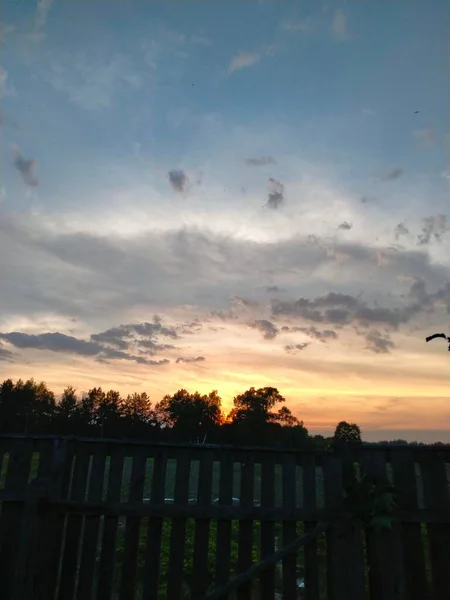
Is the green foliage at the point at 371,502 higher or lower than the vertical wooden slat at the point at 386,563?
higher

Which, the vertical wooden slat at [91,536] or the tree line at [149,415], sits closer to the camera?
the vertical wooden slat at [91,536]

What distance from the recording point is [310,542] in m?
5.10

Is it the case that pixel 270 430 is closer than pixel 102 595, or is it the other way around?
pixel 102 595

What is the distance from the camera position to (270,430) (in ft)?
233

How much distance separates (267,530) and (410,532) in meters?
1.57

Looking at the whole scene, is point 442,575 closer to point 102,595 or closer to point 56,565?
point 102,595

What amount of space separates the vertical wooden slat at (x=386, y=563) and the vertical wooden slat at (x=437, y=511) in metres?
0.38

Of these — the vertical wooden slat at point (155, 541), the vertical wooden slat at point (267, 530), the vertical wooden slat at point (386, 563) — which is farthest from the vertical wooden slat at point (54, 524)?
the vertical wooden slat at point (386, 563)

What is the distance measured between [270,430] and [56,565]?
225 feet

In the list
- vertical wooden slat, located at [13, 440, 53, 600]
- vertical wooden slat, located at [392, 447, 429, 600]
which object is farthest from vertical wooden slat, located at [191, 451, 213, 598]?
vertical wooden slat, located at [392, 447, 429, 600]

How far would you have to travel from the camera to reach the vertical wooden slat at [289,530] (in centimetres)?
511

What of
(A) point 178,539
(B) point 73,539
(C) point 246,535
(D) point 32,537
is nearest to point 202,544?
(A) point 178,539

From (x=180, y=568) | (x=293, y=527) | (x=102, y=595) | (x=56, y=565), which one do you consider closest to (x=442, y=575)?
(x=293, y=527)

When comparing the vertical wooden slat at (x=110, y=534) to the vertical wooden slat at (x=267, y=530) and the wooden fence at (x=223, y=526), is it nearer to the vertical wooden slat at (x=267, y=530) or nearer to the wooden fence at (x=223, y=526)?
the wooden fence at (x=223, y=526)
